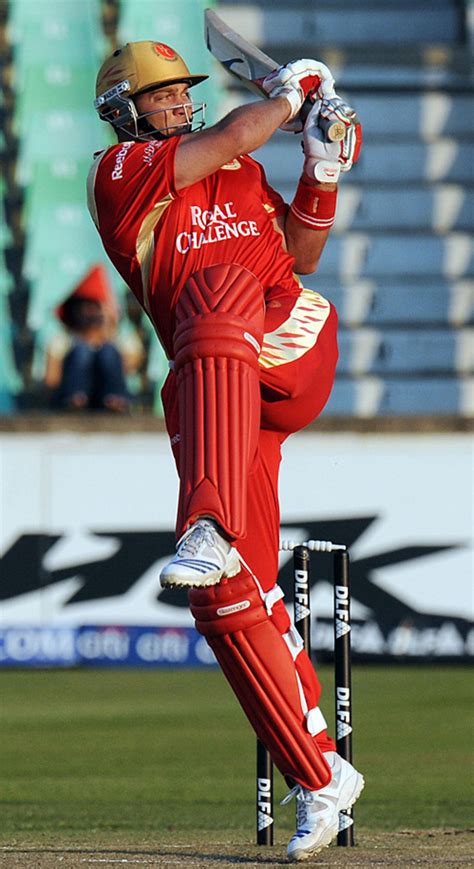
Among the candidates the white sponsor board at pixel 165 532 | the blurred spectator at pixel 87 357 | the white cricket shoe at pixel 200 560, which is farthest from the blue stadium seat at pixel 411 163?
the white cricket shoe at pixel 200 560

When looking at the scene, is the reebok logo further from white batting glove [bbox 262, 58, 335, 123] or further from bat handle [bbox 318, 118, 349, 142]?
bat handle [bbox 318, 118, 349, 142]

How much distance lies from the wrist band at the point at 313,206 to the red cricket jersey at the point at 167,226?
97mm

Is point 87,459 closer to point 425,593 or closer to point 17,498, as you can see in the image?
point 17,498

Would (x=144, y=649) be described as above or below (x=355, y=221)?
below

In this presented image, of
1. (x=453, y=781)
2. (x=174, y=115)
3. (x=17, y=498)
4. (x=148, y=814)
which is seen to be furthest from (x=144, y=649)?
(x=174, y=115)

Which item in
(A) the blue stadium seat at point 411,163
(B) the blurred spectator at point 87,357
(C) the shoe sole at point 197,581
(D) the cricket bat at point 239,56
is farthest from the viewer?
(A) the blue stadium seat at point 411,163

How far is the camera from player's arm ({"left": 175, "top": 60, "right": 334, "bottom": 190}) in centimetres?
427

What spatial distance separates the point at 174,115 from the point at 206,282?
667mm

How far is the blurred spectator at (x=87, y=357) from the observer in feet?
46.4

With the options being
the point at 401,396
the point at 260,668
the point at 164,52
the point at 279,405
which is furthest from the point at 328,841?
the point at 401,396

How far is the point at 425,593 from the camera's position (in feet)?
43.8

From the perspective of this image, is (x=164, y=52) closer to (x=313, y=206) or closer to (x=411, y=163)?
(x=313, y=206)

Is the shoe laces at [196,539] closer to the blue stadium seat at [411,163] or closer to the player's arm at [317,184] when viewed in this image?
the player's arm at [317,184]

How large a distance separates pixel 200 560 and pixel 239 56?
5.90ft
